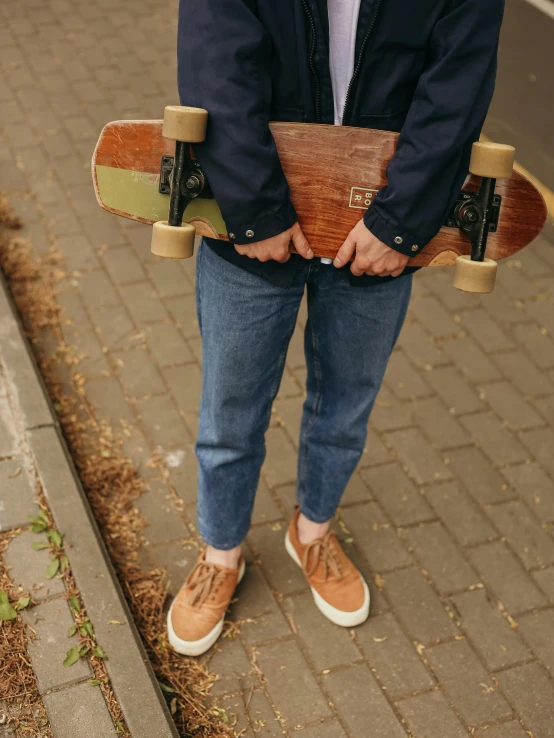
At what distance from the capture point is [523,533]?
3242 mm

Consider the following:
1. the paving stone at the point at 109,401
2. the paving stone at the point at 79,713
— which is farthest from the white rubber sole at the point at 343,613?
the paving stone at the point at 109,401

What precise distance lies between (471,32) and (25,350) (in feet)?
7.95

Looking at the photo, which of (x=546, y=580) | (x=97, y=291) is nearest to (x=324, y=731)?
(x=546, y=580)

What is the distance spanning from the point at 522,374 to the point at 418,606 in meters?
1.48

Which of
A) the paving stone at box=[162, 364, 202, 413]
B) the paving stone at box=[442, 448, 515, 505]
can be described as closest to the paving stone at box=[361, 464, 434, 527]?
the paving stone at box=[442, 448, 515, 505]

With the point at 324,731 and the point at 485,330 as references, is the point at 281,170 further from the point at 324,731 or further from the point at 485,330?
the point at 485,330

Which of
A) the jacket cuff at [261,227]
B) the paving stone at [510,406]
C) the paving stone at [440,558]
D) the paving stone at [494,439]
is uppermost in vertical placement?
the jacket cuff at [261,227]

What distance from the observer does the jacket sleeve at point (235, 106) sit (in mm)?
1857

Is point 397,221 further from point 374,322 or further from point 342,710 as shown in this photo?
point 342,710

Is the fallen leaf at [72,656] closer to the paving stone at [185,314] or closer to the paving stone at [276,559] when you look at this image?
the paving stone at [276,559]

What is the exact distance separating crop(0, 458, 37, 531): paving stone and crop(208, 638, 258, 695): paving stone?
829mm

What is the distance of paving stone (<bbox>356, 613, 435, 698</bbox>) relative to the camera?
8.83 feet

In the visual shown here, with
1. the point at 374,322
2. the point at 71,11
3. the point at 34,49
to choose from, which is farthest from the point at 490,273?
the point at 71,11

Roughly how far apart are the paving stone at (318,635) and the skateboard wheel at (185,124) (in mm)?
1674
